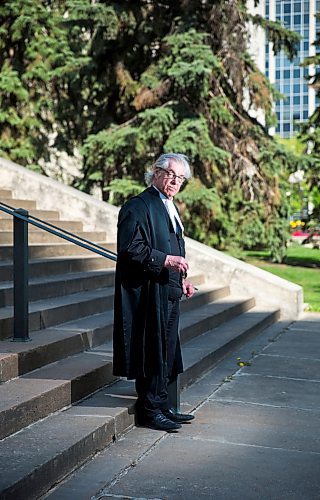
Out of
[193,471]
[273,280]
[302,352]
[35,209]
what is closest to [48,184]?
[35,209]

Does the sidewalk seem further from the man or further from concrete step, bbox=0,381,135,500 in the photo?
the man

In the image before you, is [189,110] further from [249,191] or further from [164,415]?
[164,415]

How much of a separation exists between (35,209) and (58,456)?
6.52m

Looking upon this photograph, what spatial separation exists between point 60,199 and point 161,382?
6.19 meters

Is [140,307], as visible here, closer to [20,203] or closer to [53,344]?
[53,344]

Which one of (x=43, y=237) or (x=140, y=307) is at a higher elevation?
(x=43, y=237)

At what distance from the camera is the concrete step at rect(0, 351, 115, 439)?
14.7 ft

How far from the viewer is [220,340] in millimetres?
8008

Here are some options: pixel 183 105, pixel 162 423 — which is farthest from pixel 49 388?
pixel 183 105

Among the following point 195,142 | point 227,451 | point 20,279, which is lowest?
point 227,451

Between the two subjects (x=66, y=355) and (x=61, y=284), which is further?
(x=61, y=284)

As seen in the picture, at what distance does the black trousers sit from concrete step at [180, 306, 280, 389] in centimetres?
129

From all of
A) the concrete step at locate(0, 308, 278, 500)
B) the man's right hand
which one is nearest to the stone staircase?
the concrete step at locate(0, 308, 278, 500)

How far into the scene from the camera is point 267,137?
17.5 metres
